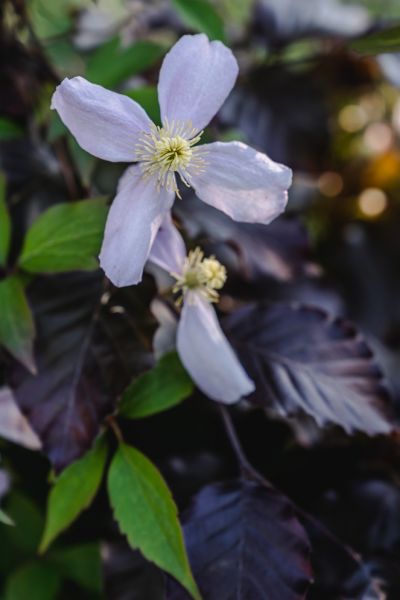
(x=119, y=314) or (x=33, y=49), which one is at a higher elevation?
(x=33, y=49)

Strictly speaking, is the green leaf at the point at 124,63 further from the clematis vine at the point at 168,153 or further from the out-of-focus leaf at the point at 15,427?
the out-of-focus leaf at the point at 15,427

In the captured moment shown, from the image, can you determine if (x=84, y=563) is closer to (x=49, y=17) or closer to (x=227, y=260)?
(x=227, y=260)

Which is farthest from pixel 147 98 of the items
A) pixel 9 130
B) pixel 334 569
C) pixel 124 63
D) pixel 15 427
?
pixel 334 569

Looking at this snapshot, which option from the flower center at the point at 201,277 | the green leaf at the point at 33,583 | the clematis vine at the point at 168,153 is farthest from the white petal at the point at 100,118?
the green leaf at the point at 33,583

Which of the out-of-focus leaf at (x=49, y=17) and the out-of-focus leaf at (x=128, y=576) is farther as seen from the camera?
the out-of-focus leaf at (x=49, y=17)

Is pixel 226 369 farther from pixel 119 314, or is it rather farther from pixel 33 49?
pixel 33 49

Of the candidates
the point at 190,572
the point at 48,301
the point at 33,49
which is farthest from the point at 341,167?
the point at 190,572
